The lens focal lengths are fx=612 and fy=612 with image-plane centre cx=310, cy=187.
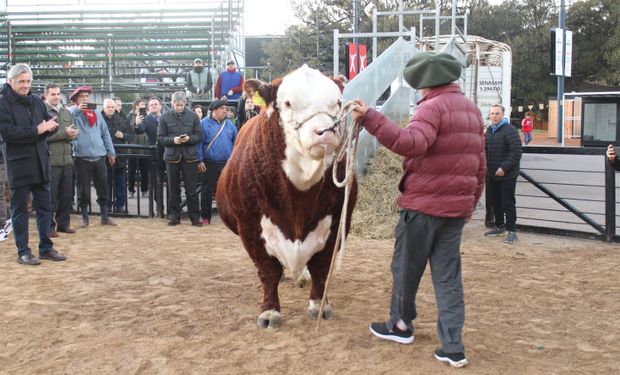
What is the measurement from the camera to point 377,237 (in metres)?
7.42

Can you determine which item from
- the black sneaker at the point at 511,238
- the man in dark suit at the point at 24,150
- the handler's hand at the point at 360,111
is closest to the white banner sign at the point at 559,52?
the black sneaker at the point at 511,238

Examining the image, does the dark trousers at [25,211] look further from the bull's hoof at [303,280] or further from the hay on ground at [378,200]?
the hay on ground at [378,200]

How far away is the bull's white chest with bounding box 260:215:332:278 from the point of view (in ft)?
13.6

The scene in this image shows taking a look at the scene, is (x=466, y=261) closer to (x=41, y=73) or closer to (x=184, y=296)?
(x=184, y=296)

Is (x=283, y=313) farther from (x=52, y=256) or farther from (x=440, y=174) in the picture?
(x=52, y=256)

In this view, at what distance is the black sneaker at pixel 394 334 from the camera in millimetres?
3865

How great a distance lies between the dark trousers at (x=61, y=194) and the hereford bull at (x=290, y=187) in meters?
3.85

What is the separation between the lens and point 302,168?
388 cm

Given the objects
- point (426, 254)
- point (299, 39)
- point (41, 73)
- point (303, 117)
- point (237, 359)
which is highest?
point (299, 39)

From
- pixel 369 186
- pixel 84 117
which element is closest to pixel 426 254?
pixel 369 186

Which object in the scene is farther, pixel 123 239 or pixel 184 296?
pixel 123 239

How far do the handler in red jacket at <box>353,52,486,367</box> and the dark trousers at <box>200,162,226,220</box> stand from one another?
5241mm

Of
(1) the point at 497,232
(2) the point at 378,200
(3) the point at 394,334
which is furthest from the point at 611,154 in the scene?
(3) the point at 394,334

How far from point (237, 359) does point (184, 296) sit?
57.6 inches
